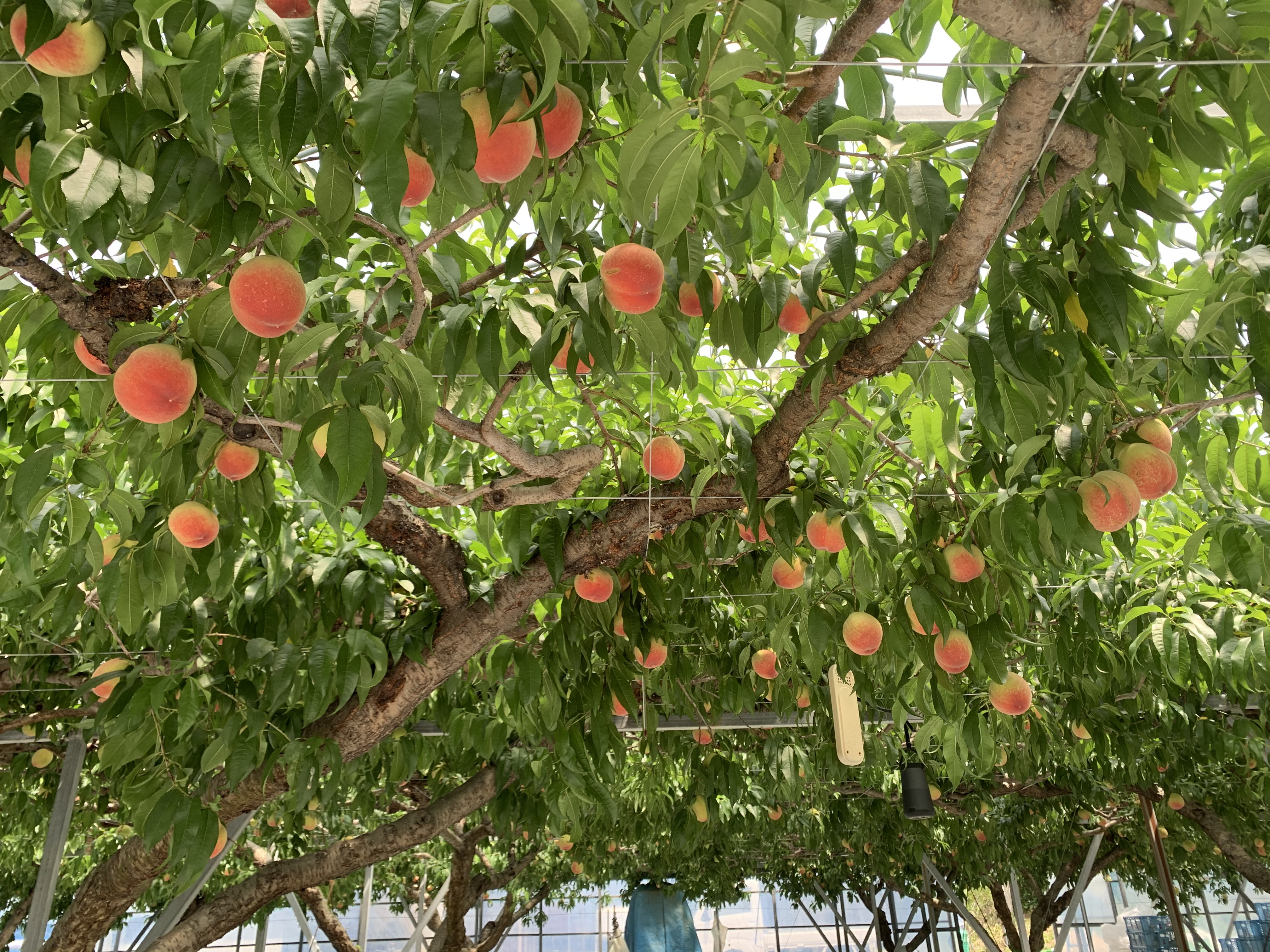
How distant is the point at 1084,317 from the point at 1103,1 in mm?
580

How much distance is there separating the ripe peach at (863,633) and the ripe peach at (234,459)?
1.53 metres

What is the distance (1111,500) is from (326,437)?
4.64 feet

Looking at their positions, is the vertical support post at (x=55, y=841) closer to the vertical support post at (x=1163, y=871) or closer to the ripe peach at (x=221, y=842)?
the ripe peach at (x=221, y=842)

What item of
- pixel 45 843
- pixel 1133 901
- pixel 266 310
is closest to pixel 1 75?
pixel 266 310

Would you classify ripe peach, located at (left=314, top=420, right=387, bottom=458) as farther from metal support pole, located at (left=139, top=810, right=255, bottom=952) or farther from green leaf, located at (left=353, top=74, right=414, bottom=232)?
metal support pole, located at (left=139, top=810, right=255, bottom=952)

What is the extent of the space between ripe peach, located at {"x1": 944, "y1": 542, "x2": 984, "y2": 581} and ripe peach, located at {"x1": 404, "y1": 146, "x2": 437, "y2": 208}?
1.60 m

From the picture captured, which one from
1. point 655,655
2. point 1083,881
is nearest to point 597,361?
point 655,655

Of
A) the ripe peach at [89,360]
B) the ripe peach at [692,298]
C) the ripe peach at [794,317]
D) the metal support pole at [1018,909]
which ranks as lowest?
the metal support pole at [1018,909]

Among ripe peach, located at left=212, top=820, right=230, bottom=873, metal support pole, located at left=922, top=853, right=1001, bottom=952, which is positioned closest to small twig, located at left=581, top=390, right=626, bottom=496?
ripe peach, located at left=212, top=820, right=230, bottom=873

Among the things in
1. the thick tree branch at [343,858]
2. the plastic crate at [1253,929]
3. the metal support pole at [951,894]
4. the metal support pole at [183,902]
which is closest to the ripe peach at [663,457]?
the metal support pole at [183,902]

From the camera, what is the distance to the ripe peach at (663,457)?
2002 millimetres

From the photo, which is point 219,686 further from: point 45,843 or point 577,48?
point 577,48

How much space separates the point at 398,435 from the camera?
1729 mm

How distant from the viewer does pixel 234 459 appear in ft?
5.53
